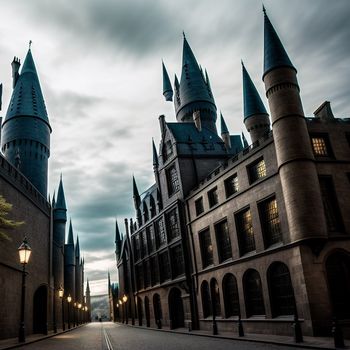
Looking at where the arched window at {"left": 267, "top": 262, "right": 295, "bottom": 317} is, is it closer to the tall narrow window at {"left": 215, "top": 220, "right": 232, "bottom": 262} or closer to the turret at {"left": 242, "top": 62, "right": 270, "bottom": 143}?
the tall narrow window at {"left": 215, "top": 220, "right": 232, "bottom": 262}

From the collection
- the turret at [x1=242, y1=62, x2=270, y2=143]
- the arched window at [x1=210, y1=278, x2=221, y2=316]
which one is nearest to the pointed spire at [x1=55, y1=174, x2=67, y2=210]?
the turret at [x1=242, y1=62, x2=270, y2=143]

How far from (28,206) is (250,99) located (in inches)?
999

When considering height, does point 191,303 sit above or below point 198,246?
below

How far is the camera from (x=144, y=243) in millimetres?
51344

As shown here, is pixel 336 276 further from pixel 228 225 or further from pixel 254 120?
pixel 254 120

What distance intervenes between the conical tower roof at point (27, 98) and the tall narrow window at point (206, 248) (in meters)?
30.4

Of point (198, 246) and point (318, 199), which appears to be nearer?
point (318, 199)

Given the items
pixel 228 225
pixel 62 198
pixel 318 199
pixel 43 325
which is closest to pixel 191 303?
pixel 228 225

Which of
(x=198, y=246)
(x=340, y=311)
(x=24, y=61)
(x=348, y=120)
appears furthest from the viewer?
(x=24, y=61)

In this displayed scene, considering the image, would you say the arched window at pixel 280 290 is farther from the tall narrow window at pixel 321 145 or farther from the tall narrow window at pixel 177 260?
the tall narrow window at pixel 177 260

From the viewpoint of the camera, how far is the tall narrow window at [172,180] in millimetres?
40819

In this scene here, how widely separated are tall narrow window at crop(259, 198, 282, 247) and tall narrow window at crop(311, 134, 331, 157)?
4037mm

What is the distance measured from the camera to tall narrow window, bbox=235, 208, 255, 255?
26.6m

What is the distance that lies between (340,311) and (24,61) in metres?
53.8
